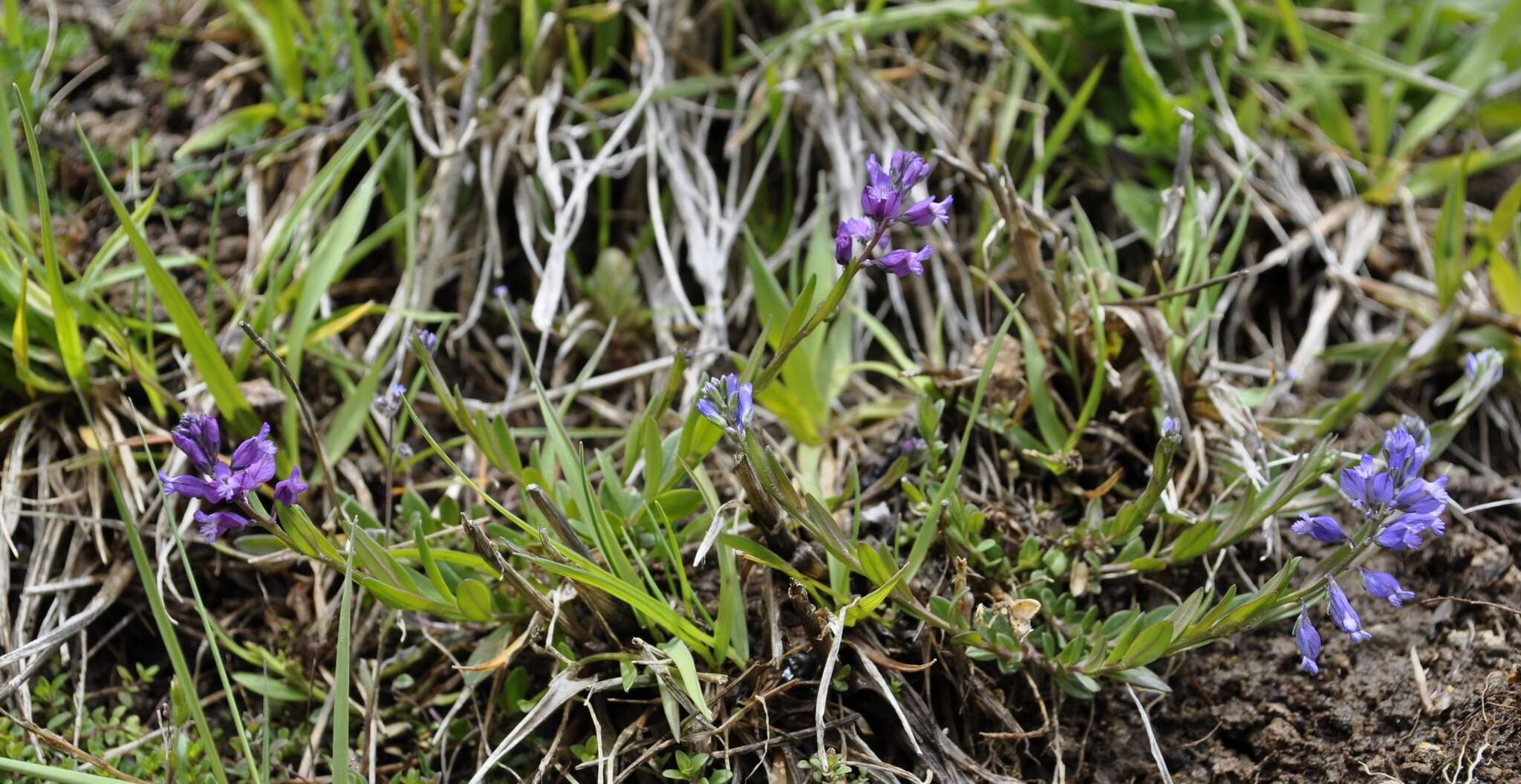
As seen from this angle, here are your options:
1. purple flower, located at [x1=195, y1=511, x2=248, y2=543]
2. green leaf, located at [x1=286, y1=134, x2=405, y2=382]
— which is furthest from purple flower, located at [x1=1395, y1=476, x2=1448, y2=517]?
green leaf, located at [x1=286, y1=134, x2=405, y2=382]

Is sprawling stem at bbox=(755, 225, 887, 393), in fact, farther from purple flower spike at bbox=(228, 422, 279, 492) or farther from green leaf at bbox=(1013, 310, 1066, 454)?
purple flower spike at bbox=(228, 422, 279, 492)

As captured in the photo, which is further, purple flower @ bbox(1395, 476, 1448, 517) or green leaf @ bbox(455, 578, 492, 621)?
green leaf @ bbox(455, 578, 492, 621)

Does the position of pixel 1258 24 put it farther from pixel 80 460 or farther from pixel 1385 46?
pixel 80 460

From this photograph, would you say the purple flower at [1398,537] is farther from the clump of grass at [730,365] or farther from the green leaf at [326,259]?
the green leaf at [326,259]

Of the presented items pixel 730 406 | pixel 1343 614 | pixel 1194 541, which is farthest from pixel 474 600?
pixel 1343 614

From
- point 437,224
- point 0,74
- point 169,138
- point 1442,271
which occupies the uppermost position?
point 0,74

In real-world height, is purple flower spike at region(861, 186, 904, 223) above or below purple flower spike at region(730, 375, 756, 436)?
above

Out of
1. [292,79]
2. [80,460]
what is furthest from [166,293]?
[292,79]
